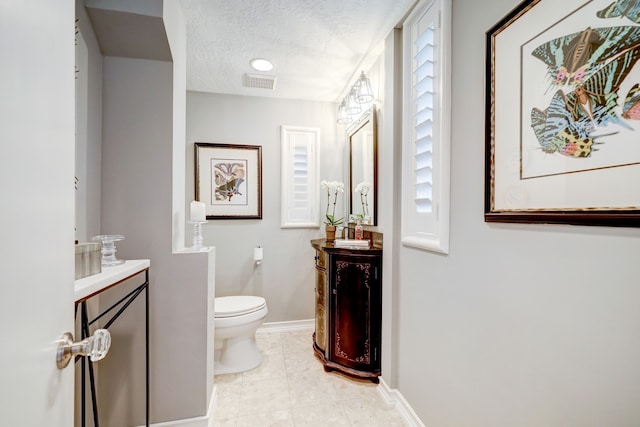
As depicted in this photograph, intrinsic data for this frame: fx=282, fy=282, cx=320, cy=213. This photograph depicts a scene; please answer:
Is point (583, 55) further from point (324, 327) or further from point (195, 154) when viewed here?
point (195, 154)

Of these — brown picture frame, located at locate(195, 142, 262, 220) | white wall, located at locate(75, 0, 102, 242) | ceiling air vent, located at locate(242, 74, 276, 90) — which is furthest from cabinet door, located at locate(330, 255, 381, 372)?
ceiling air vent, located at locate(242, 74, 276, 90)

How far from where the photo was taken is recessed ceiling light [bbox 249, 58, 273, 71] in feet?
7.43

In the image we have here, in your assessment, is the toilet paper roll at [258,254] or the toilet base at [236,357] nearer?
the toilet base at [236,357]

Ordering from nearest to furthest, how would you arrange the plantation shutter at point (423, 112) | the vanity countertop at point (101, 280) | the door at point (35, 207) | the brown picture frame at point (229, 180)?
the door at point (35, 207) → the vanity countertop at point (101, 280) → the plantation shutter at point (423, 112) → the brown picture frame at point (229, 180)

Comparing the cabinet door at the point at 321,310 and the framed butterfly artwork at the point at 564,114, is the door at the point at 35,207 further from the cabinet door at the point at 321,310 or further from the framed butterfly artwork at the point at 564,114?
the cabinet door at the point at 321,310

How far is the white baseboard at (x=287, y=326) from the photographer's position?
2873 mm

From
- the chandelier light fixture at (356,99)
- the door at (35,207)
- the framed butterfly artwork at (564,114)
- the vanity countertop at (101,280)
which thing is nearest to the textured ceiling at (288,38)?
the chandelier light fixture at (356,99)

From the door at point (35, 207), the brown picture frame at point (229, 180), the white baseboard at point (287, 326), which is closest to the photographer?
the door at point (35, 207)

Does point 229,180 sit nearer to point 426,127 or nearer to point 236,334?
point 236,334

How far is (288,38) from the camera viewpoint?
198 centimetres

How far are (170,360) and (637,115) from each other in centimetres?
208

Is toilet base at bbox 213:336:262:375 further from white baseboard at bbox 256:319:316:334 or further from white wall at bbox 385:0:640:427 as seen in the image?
white wall at bbox 385:0:640:427

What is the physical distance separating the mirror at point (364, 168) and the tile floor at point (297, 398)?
47.6 inches

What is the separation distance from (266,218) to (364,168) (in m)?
1.14
